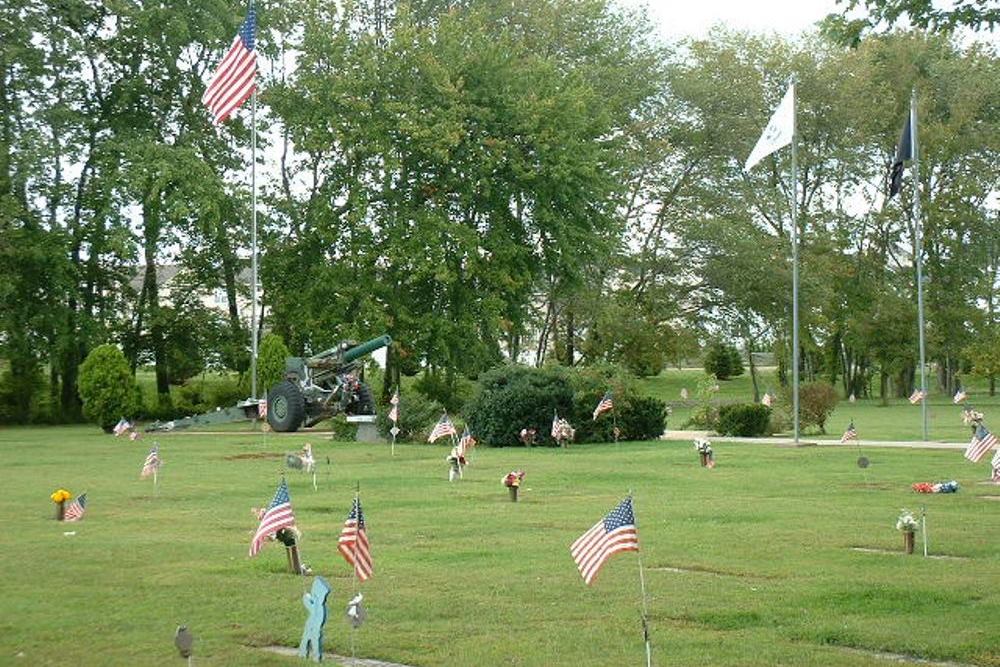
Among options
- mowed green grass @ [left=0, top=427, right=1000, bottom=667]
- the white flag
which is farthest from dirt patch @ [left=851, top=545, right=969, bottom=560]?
the white flag

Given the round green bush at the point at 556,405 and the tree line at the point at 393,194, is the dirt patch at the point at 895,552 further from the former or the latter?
the tree line at the point at 393,194

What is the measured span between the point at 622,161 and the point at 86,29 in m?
19.3

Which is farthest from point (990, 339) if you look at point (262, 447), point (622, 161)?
point (262, 447)

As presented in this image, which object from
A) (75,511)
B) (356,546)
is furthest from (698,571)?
(75,511)

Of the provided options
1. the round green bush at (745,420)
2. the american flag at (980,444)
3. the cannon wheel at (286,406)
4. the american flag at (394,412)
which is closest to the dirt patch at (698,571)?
the american flag at (980,444)

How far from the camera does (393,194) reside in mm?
47344

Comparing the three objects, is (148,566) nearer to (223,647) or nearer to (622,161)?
(223,647)

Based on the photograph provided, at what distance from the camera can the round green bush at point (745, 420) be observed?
34.8 m

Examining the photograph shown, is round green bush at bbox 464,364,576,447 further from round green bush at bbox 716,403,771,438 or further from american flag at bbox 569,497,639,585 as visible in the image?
american flag at bbox 569,497,639,585

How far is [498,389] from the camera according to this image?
33469 millimetres

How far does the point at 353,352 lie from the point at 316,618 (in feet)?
89.8

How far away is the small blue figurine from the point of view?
8594 mm

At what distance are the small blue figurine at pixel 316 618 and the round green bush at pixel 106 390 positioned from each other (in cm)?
3237

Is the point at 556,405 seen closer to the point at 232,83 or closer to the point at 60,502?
the point at 232,83
